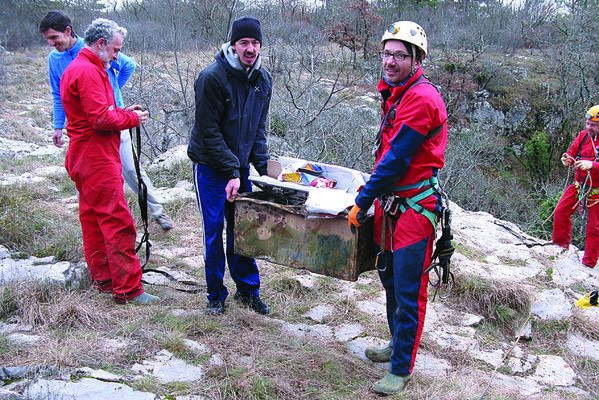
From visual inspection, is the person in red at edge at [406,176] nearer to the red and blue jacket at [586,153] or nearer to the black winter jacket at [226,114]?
the black winter jacket at [226,114]

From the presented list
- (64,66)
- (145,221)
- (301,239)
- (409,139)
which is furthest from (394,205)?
(64,66)

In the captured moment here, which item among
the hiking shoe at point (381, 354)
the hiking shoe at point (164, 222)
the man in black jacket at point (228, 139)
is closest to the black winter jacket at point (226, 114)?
the man in black jacket at point (228, 139)

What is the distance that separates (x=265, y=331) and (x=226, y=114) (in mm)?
1652

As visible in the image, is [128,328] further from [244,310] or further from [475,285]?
[475,285]

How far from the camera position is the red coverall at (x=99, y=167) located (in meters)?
4.02

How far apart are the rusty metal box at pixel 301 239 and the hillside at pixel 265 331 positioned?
681 millimetres

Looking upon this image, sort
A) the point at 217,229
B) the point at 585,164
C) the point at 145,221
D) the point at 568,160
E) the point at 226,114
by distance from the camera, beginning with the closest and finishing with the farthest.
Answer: the point at 226,114 → the point at 217,229 → the point at 145,221 → the point at 585,164 → the point at 568,160

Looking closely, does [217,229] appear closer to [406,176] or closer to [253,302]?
[253,302]

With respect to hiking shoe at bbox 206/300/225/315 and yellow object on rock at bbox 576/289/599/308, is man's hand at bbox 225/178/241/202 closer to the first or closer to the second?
hiking shoe at bbox 206/300/225/315

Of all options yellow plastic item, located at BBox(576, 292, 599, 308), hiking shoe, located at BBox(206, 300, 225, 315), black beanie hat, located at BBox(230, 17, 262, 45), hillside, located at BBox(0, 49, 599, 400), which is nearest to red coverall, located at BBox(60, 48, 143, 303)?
hillside, located at BBox(0, 49, 599, 400)

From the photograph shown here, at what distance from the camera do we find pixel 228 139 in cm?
404

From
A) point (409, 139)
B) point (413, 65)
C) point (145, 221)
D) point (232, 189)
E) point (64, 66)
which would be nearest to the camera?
point (409, 139)

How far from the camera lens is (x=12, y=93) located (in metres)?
15.4

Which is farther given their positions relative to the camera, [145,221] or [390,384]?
[145,221]
